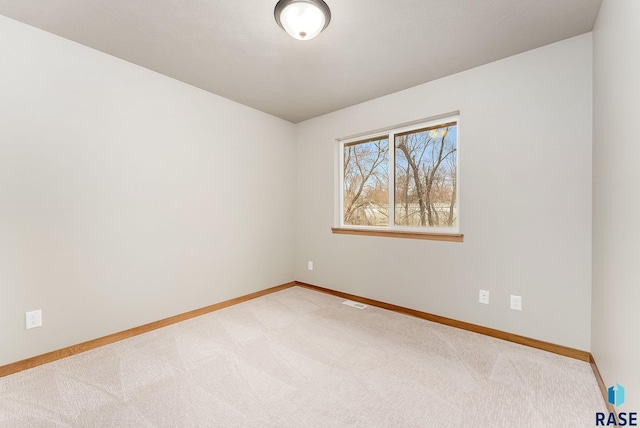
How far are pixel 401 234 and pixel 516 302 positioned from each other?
1150 mm

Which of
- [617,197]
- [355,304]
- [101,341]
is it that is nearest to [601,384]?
[617,197]

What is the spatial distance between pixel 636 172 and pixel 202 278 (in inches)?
130

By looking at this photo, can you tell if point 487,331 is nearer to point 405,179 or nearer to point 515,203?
point 515,203

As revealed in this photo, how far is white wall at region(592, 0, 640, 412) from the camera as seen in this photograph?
1.17 metres

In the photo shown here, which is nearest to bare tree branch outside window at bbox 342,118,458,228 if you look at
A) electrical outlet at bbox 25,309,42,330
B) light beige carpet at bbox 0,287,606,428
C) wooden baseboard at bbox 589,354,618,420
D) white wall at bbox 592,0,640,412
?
white wall at bbox 592,0,640,412

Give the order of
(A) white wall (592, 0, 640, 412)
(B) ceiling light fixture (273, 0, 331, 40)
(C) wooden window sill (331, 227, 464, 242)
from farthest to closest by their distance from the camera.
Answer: (C) wooden window sill (331, 227, 464, 242)
(B) ceiling light fixture (273, 0, 331, 40)
(A) white wall (592, 0, 640, 412)

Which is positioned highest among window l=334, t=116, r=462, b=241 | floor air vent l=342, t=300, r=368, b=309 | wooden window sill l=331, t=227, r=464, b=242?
window l=334, t=116, r=462, b=241

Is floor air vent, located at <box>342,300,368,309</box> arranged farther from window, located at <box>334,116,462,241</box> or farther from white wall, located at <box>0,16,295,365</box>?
white wall, located at <box>0,16,295,365</box>

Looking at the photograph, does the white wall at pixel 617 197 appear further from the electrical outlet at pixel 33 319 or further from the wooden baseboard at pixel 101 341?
the electrical outlet at pixel 33 319

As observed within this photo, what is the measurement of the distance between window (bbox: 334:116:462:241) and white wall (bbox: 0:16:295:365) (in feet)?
4.38

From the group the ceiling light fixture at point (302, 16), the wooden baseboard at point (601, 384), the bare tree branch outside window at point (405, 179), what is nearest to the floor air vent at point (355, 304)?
the bare tree branch outside window at point (405, 179)

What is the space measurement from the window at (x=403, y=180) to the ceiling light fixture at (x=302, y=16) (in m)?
1.63

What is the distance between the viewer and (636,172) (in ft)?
3.79

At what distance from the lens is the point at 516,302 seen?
7.48 ft
